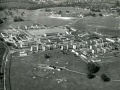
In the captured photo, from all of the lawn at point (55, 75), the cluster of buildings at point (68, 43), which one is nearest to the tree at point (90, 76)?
the lawn at point (55, 75)

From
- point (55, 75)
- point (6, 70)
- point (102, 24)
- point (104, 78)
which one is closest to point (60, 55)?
point (55, 75)

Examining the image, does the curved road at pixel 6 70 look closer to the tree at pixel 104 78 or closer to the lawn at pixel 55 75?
the lawn at pixel 55 75

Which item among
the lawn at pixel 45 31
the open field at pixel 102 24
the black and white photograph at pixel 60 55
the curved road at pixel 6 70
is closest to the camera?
the curved road at pixel 6 70

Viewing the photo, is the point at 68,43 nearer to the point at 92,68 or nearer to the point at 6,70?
the point at 92,68

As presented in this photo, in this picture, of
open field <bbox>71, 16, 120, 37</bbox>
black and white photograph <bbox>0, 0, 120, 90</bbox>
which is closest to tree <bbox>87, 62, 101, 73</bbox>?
black and white photograph <bbox>0, 0, 120, 90</bbox>

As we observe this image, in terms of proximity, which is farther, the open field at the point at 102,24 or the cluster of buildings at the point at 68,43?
the open field at the point at 102,24

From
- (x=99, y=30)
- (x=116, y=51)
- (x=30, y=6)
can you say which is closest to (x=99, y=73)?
(x=116, y=51)

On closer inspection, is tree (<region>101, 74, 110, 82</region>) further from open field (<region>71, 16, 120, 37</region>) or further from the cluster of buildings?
open field (<region>71, 16, 120, 37</region>)
